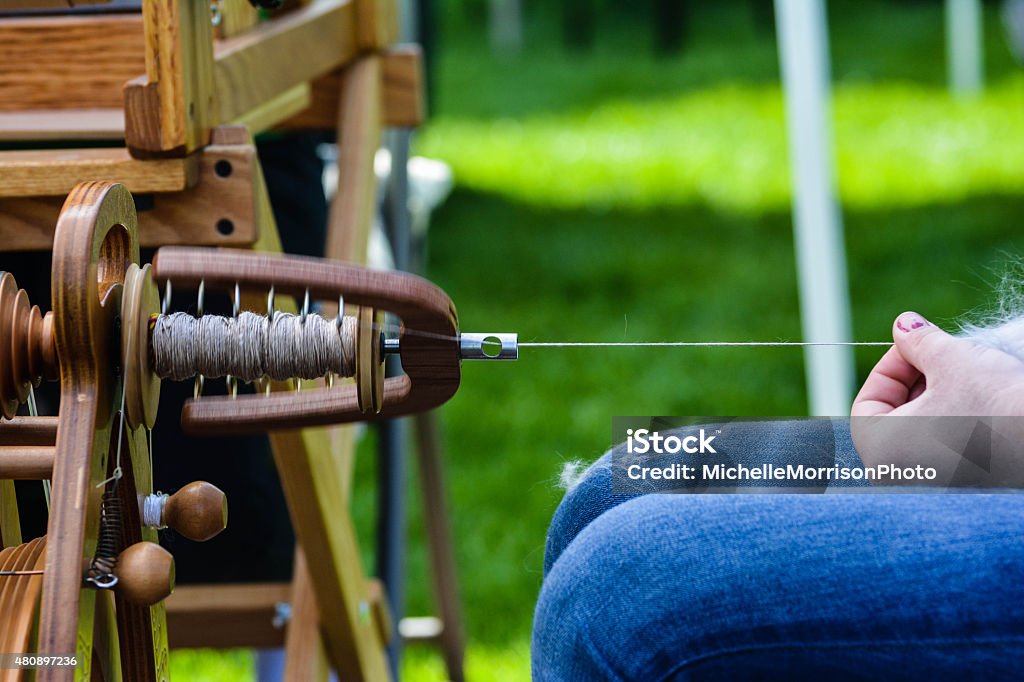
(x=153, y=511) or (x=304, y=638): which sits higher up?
(x=153, y=511)

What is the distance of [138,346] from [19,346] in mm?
48

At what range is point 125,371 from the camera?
509 mm

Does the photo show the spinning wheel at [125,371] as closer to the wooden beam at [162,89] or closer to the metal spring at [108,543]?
the metal spring at [108,543]

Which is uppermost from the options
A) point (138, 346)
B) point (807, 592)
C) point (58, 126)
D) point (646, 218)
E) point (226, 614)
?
point (58, 126)

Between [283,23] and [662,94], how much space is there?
4.31 meters

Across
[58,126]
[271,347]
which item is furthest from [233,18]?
[271,347]

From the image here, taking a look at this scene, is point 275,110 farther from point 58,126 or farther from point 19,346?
point 19,346

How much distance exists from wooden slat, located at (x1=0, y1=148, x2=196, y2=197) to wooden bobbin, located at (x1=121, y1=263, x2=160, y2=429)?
18cm

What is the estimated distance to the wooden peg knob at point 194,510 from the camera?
1.78 feet

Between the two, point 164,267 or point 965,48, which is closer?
point 164,267

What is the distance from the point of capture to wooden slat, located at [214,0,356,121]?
2.66 feet

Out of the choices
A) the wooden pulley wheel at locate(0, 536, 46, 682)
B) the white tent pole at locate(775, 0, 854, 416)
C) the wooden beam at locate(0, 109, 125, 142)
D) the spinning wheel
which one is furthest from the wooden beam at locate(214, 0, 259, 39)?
the white tent pole at locate(775, 0, 854, 416)

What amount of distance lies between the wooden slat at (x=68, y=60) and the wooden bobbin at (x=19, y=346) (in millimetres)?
330

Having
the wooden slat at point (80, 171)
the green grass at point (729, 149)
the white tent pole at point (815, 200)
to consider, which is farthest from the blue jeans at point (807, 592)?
the green grass at point (729, 149)
